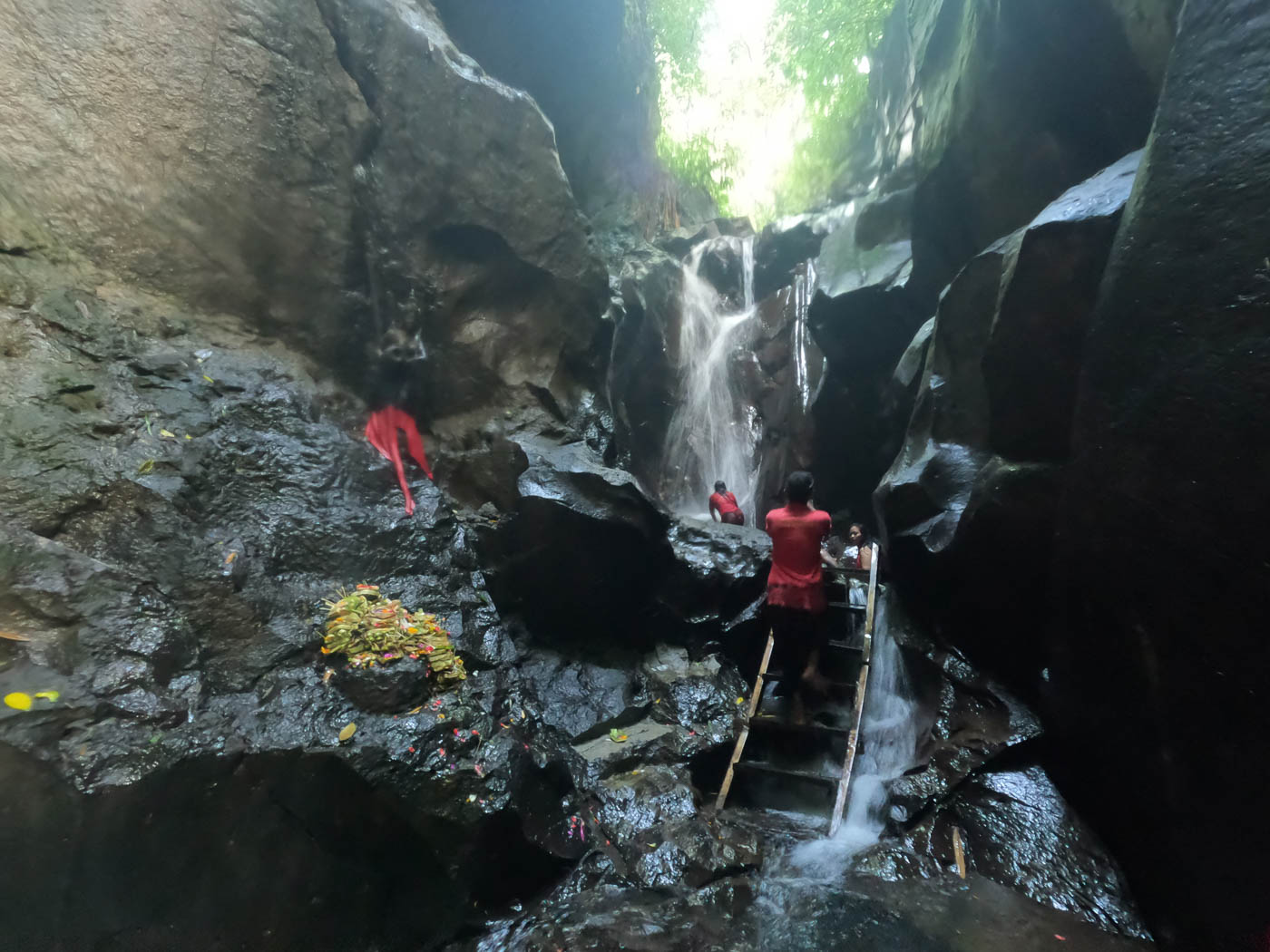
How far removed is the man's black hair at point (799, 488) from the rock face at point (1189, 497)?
206 cm

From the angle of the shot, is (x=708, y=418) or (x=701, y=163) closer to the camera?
(x=708, y=418)

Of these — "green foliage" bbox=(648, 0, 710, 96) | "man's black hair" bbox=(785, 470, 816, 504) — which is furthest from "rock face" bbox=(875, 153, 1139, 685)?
"green foliage" bbox=(648, 0, 710, 96)

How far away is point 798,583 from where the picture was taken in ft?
19.4

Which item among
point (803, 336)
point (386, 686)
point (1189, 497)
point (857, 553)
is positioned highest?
point (803, 336)

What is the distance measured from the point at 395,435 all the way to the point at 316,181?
2.93 metres

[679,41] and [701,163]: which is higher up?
[679,41]

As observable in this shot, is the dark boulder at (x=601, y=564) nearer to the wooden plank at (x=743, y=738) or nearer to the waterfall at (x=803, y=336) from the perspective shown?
the wooden plank at (x=743, y=738)

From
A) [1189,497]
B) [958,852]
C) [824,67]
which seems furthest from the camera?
[824,67]

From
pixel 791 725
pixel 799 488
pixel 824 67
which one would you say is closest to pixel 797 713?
pixel 791 725

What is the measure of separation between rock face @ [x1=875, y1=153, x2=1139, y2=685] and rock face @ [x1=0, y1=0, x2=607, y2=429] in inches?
198

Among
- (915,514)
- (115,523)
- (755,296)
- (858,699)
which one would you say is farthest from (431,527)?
(755,296)

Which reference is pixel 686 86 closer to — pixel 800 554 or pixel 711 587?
pixel 711 587

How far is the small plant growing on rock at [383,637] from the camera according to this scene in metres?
4.61

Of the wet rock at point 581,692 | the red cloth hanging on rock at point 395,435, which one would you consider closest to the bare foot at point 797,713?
the wet rock at point 581,692
